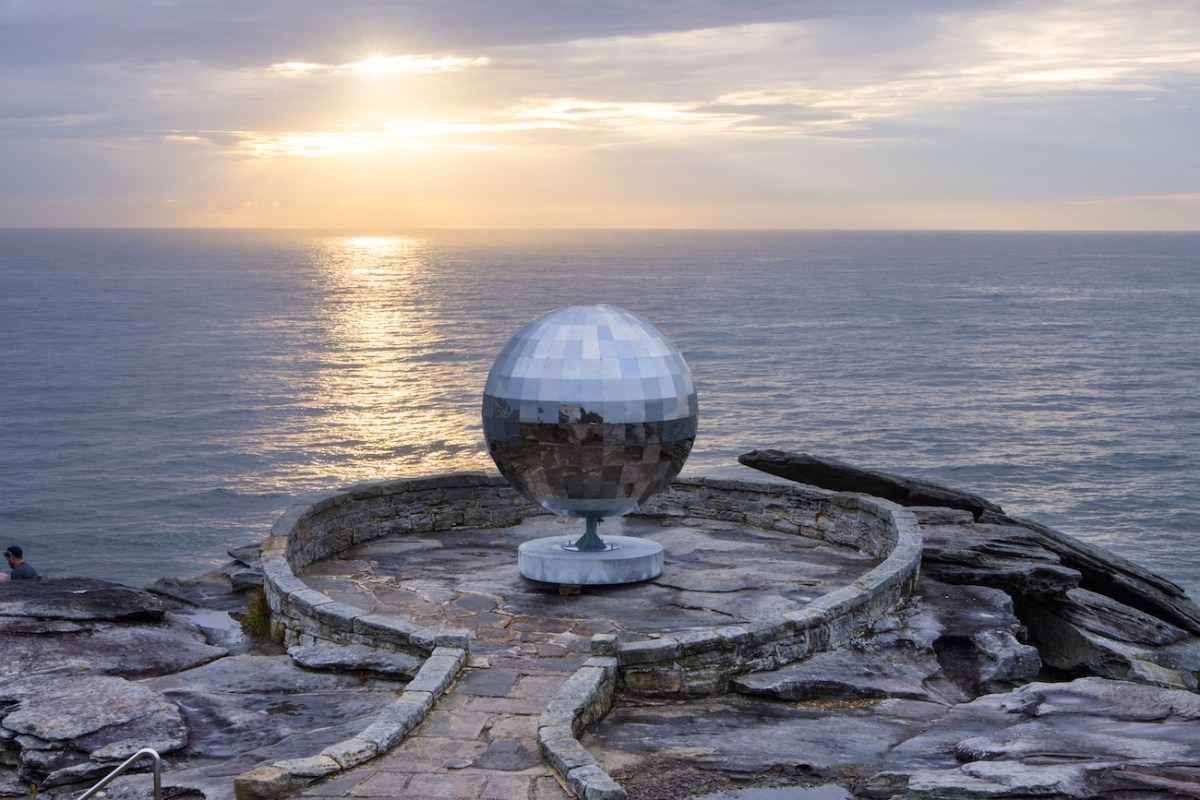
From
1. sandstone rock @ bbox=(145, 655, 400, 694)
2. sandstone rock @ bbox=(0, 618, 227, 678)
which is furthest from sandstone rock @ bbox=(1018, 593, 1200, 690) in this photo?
sandstone rock @ bbox=(0, 618, 227, 678)

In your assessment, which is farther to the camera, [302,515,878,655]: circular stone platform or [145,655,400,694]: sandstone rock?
[302,515,878,655]: circular stone platform

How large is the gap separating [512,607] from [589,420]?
2363 mm

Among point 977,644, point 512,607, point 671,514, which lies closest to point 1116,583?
point 977,644

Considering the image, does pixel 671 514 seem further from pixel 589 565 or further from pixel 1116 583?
pixel 1116 583

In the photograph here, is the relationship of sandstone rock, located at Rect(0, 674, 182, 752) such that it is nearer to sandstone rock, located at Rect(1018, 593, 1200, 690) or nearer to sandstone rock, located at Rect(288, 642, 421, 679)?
sandstone rock, located at Rect(288, 642, 421, 679)

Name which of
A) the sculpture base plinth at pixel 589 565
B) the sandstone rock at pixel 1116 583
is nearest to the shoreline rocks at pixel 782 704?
the sculpture base plinth at pixel 589 565

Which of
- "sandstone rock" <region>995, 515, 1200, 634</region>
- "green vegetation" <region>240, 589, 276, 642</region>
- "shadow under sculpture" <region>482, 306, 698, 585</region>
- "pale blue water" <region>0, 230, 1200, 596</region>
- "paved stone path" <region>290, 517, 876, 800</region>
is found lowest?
"pale blue water" <region>0, 230, 1200, 596</region>

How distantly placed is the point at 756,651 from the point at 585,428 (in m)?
3.60

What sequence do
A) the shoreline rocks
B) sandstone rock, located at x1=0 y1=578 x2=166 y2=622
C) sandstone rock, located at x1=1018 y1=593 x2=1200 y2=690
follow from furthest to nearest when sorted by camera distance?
sandstone rock, located at x1=1018 y1=593 x2=1200 y2=690 < sandstone rock, located at x1=0 y1=578 x2=166 y2=622 < the shoreline rocks

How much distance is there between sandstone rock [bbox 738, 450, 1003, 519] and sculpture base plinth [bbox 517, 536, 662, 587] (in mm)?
6170

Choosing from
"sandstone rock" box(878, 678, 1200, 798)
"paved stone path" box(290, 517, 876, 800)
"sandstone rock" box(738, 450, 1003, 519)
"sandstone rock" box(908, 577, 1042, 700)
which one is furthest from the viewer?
"sandstone rock" box(738, 450, 1003, 519)

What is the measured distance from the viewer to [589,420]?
14.9m

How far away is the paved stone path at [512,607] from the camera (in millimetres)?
9703

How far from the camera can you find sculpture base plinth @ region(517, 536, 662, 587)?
51.0 feet
